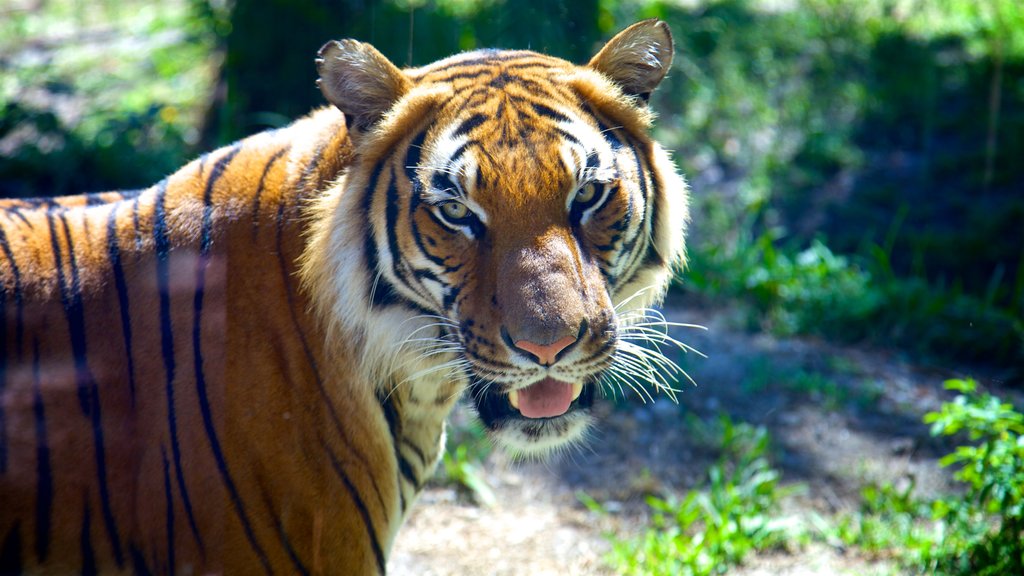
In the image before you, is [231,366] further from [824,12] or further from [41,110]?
[824,12]

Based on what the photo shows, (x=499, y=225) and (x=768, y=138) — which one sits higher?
(x=499, y=225)

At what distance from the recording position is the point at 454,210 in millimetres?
2197

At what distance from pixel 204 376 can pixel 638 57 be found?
4.42 ft

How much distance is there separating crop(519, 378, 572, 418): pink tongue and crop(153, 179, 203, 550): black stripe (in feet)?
2.67

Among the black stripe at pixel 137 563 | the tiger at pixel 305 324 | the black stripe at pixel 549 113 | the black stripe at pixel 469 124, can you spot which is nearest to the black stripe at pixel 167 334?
the tiger at pixel 305 324

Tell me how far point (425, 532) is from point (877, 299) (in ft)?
8.50

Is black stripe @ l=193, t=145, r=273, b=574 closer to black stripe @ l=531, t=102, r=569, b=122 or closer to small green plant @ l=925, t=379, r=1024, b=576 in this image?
black stripe @ l=531, t=102, r=569, b=122

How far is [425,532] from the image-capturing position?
3.53 m

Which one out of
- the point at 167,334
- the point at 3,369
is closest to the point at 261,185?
the point at 167,334

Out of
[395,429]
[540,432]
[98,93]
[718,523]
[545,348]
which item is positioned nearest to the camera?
[545,348]

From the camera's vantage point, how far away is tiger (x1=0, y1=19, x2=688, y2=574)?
2.19 meters

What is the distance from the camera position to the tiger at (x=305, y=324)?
219 centimetres

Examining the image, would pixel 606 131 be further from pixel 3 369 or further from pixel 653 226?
pixel 3 369

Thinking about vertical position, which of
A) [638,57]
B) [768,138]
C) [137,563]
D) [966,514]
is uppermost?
[638,57]
